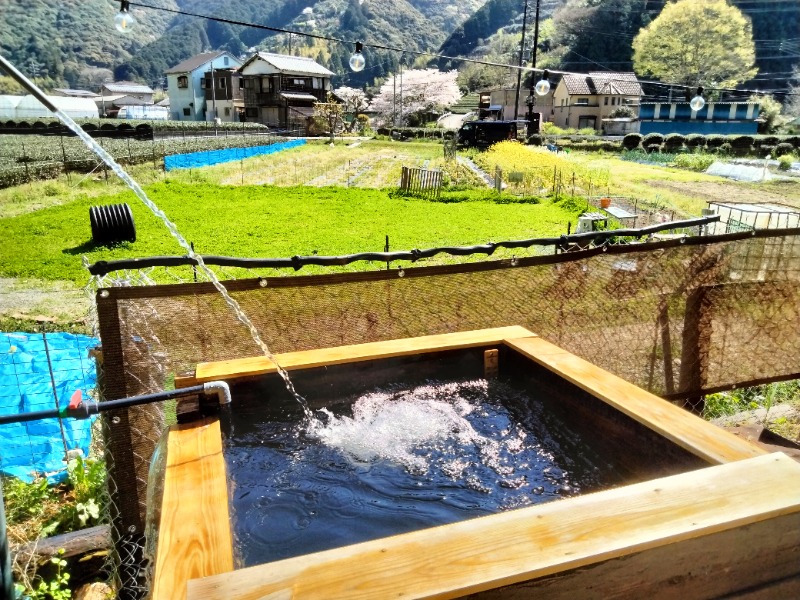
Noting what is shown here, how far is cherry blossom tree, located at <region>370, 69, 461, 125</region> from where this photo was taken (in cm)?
8004

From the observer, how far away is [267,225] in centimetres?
1470

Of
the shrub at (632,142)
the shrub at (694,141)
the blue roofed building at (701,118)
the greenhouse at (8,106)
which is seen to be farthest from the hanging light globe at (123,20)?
the greenhouse at (8,106)

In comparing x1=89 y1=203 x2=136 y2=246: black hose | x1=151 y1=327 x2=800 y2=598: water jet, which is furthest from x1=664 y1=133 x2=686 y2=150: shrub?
x1=151 y1=327 x2=800 y2=598: water jet

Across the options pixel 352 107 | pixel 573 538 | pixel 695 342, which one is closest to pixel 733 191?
pixel 695 342

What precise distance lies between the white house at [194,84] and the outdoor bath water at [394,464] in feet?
249

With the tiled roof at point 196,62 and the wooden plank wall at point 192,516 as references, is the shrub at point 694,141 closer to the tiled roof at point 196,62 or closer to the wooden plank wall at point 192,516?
the wooden plank wall at point 192,516

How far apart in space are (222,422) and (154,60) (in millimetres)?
144733

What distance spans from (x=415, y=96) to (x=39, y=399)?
280ft

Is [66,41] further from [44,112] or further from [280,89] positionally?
[280,89]

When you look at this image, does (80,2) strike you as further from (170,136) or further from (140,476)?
(140,476)

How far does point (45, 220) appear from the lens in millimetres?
15000

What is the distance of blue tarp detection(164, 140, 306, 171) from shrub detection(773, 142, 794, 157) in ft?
105

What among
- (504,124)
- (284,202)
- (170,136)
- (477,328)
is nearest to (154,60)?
(170,136)

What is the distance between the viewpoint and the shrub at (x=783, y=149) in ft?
121
